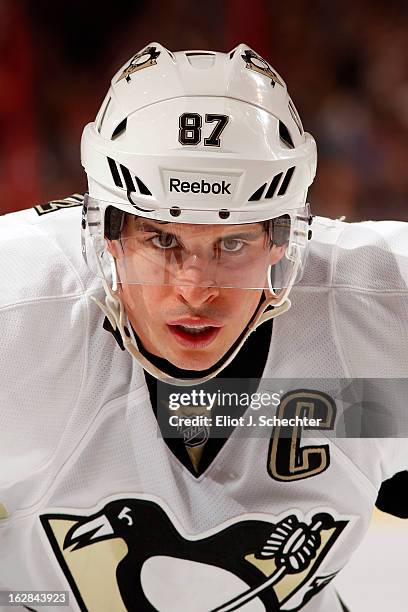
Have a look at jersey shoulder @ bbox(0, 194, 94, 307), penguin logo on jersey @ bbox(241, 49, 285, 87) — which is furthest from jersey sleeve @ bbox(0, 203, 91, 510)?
penguin logo on jersey @ bbox(241, 49, 285, 87)

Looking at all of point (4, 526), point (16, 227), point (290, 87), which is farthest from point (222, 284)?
point (290, 87)

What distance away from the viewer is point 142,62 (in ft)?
5.52

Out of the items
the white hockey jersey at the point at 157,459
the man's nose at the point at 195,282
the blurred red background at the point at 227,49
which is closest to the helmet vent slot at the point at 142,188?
the man's nose at the point at 195,282

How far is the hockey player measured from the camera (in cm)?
157

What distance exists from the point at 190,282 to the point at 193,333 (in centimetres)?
8

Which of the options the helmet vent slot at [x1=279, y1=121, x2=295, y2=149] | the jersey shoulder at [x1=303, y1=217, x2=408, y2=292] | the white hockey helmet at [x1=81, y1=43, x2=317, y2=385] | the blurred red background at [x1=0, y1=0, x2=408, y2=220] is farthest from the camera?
the blurred red background at [x1=0, y1=0, x2=408, y2=220]

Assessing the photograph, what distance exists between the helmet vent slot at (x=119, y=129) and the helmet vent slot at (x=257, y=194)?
0.22m

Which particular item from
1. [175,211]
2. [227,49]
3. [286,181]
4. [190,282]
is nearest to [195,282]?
[190,282]

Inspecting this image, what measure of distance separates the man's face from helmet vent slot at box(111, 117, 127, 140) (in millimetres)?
129

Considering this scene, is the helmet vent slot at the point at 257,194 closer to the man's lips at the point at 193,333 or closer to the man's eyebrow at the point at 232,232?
the man's eyebrow at the point at 232,232

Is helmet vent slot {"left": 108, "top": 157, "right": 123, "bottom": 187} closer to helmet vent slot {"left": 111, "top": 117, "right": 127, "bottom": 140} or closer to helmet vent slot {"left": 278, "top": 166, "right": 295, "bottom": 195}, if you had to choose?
helmet vent slot {"left": 111, "top": 117, "right": 127, "bottom": 140}

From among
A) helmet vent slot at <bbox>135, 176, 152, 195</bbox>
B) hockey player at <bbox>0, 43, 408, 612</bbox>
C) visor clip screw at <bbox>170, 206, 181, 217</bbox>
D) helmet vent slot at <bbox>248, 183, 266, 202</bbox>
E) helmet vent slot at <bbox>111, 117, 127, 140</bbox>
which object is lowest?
Answer: hockey player at <bbox>0, 43, 408, 612</bbox>

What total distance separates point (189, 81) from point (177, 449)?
1.96 feet

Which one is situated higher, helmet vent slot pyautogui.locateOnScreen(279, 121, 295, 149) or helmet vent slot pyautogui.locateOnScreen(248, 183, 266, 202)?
helmet vent slot pyautogui.locateOnScreen(279, 121, 295, 149)
